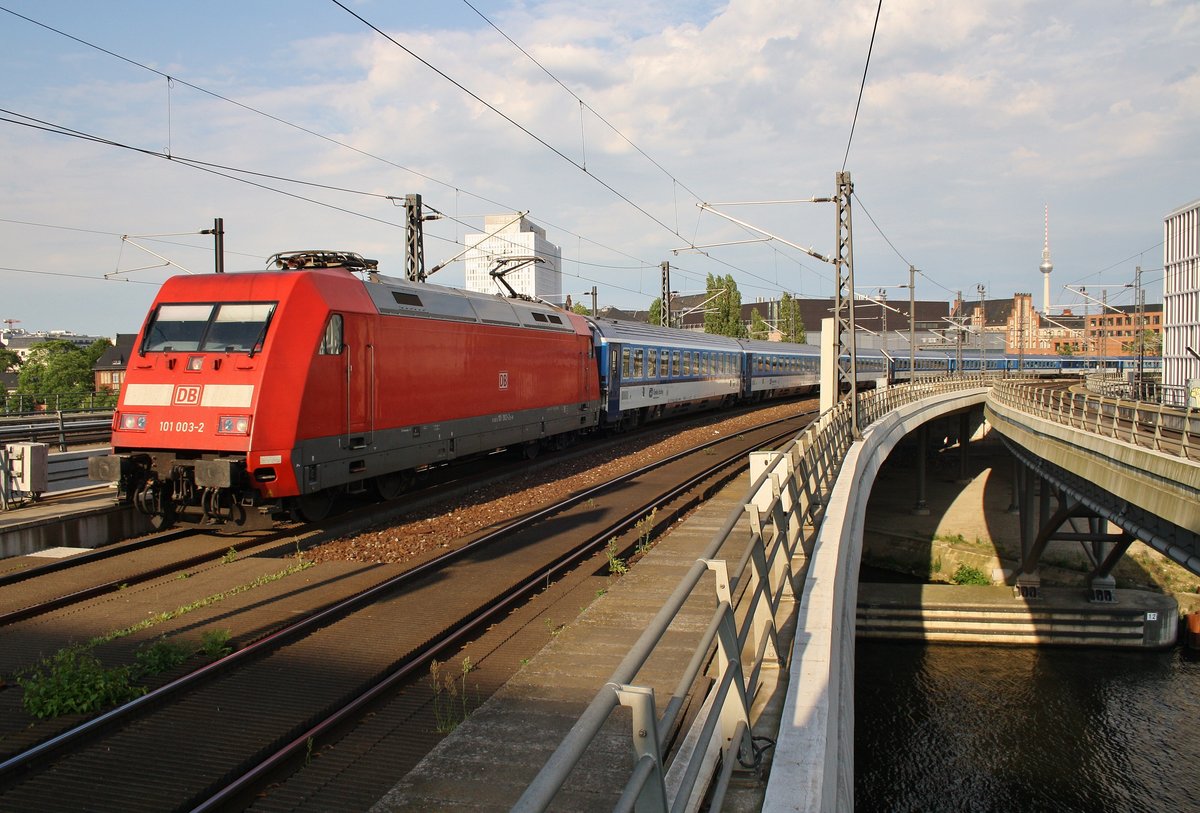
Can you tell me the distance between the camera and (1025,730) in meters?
22.1

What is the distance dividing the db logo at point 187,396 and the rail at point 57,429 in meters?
6.94

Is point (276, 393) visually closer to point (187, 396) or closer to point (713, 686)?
point (187, 396)

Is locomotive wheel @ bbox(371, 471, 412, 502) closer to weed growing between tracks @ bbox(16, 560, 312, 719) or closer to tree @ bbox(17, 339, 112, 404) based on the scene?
weed growing between tracks @ bbox(16, 560, 312, 719)

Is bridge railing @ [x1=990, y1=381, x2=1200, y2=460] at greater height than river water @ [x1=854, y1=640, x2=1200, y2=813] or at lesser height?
greater

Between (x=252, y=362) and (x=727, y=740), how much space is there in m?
9.11

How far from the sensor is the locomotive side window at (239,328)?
11.4 meters

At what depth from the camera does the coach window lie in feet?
39.0

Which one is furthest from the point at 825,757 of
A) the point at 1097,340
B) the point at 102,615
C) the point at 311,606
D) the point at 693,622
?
the point at 1097,340

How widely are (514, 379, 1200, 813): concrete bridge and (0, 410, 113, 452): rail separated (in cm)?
1487

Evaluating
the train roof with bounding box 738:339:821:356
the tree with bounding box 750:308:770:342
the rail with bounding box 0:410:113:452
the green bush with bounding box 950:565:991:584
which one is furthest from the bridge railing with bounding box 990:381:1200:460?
the tree with bounding box 750:308:770:342

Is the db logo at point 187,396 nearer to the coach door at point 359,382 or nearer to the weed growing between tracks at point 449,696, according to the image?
the coach door at point 359,382

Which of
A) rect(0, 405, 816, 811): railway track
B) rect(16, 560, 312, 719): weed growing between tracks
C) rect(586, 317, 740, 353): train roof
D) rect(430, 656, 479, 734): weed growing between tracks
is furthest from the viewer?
rect(586, 317, 740, 353): train roof

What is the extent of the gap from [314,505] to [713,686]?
31.1 feet

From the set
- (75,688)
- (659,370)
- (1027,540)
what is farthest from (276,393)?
(1027,540)
